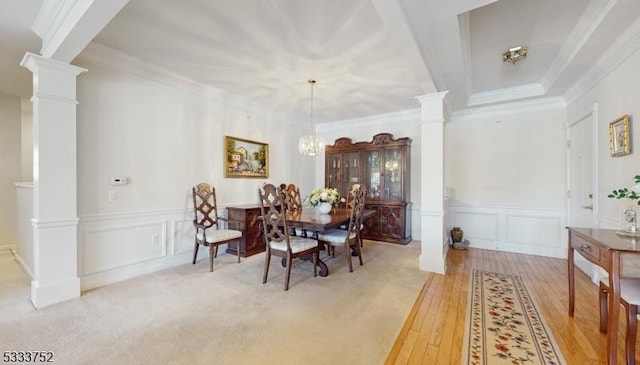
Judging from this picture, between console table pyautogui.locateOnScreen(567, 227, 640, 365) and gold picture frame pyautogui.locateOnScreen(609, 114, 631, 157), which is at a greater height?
gold picture frame pyautogui.locateOnScreen(609, 114, 631, 157)

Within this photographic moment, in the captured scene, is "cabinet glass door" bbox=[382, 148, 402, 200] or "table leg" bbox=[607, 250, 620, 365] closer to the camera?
"table leg" bbox=[607, 250, 620, 365]

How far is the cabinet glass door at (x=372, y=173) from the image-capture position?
17.4ft

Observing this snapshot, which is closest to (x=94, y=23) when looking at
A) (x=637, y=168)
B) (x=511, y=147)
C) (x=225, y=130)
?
(x=225, y=130)

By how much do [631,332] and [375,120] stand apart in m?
4.69

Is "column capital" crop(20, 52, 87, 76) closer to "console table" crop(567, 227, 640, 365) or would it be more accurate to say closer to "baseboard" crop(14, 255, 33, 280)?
"baseboard" crop(14, 255, 33, 280)

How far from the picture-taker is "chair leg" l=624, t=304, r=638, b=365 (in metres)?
1.55

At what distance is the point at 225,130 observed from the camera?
424 cm

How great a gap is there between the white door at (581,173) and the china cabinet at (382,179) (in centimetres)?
235

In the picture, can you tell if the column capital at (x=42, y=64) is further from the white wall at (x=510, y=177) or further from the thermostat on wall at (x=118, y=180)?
the white wall at (x=510, y=177)

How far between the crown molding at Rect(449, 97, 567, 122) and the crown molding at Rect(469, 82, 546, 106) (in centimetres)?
24

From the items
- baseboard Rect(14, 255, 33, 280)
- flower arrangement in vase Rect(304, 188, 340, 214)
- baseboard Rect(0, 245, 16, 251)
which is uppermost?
flower arrangement in vase Rect(304, 188, 340, 214)

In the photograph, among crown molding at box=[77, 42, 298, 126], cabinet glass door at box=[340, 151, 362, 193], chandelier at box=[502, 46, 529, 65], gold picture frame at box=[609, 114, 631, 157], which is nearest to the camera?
gold picture frame at box=[609, 114, 631, 157]

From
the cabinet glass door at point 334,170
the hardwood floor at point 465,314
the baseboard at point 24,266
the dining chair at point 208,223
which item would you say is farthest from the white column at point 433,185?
the baseboard at point 24,266

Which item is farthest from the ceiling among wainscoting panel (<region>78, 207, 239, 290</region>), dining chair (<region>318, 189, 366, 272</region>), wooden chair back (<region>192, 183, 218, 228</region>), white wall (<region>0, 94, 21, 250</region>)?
wainscoting panel (<region>78, 207, 239, 290</region>)
